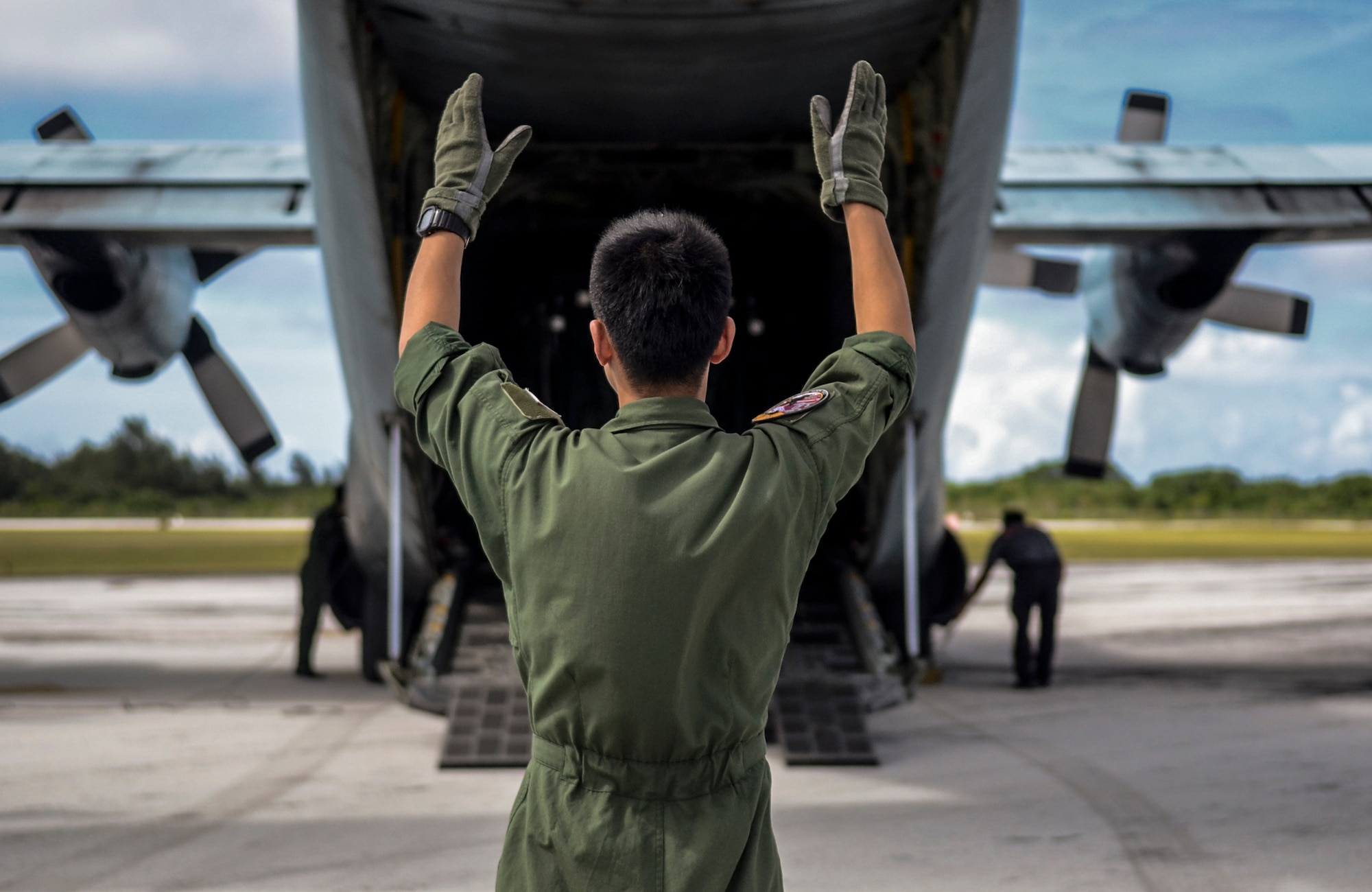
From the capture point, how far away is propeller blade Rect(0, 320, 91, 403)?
9.41m

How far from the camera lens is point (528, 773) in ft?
5.24

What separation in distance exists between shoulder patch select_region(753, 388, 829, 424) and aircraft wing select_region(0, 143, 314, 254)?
6.23 m

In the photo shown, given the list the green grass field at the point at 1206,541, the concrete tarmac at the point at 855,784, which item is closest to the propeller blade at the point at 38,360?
the concrete tarmac at the point at 855,784

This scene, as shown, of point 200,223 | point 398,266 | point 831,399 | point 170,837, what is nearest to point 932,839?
point 170,837

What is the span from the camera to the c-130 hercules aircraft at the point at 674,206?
16.0ft

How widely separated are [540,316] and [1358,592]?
1437 cm

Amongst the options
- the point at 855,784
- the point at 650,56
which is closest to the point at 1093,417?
the point at 855,784

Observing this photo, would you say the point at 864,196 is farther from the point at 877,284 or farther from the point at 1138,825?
the point at 1138,825

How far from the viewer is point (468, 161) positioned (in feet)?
5.81

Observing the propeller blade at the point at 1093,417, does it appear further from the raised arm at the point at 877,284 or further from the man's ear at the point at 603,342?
the man's ear at the point at 603,342

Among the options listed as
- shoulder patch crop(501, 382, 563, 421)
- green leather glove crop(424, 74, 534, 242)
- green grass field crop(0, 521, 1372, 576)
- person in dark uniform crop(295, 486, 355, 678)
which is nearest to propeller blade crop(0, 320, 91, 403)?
person in dark uniform crop(295, 486, 355, 678)

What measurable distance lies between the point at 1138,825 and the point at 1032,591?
164 inches

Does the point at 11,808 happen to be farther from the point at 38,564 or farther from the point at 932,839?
the point at 38,564

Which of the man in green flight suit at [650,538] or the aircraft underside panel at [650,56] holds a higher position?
the aircraft underside panel at [650,56]
